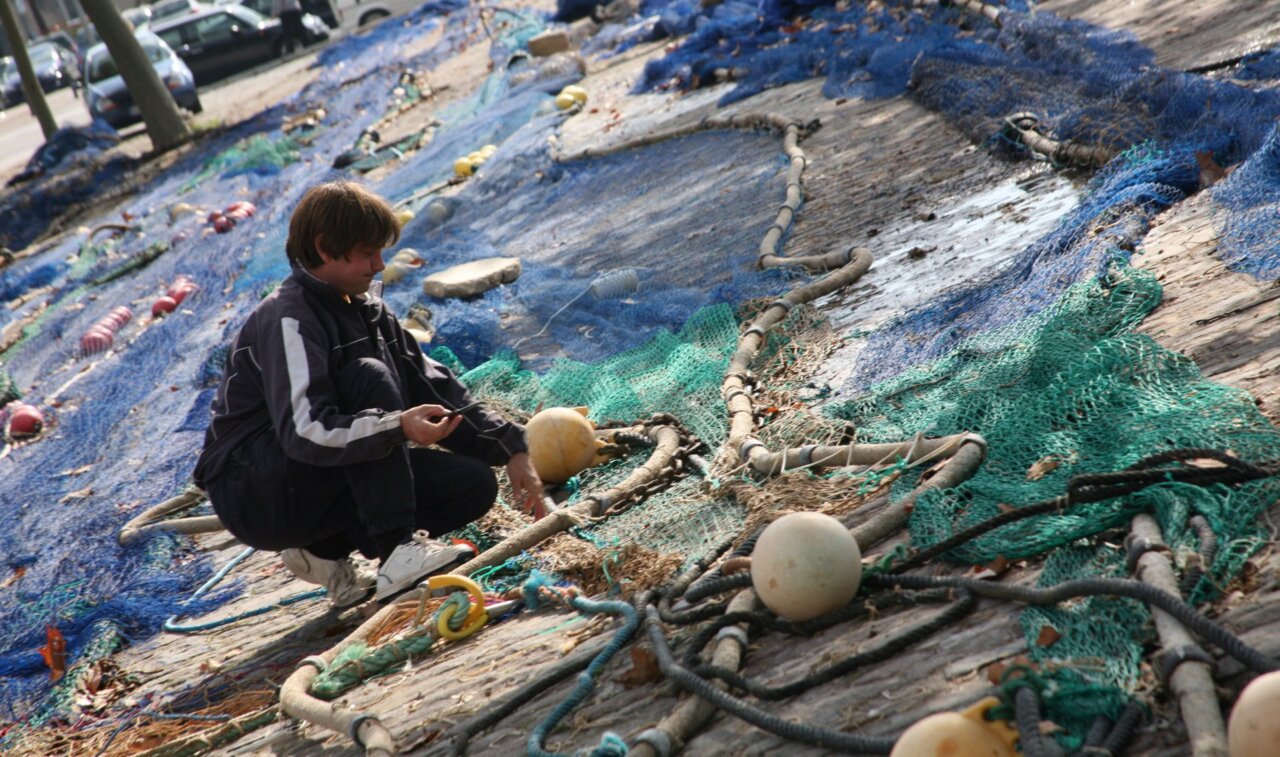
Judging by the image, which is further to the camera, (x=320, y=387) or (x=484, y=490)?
(x=484, y=490)


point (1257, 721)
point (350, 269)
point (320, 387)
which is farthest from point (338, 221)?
point (1257, 721)

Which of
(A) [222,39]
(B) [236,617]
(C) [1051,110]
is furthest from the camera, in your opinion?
(A) [222,39]

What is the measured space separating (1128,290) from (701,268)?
111 inches

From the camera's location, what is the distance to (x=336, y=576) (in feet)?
14.1

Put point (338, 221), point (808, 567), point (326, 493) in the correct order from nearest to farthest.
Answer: point (808, 567), point (338, 221), point (326, 493)

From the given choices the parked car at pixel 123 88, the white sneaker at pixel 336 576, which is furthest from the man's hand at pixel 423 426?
the parked car at pixel 123 88

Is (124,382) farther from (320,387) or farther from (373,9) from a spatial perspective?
(373,9)

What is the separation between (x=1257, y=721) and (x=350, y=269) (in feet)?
9.58

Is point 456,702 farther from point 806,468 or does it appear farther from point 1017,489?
point 1017,489

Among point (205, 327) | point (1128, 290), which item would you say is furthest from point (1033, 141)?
point (205, 327)

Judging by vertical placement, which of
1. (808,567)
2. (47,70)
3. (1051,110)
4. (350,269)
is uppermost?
(47,70)

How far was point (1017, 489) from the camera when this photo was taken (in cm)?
313

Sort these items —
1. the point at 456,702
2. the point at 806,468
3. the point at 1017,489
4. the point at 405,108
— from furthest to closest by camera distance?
the point at 405,108 → the point at 806,468 → the point at 456,702 → the point at 1017,489

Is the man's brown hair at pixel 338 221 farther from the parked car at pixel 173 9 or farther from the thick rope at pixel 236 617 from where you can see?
the parked car at pixel 173 9
